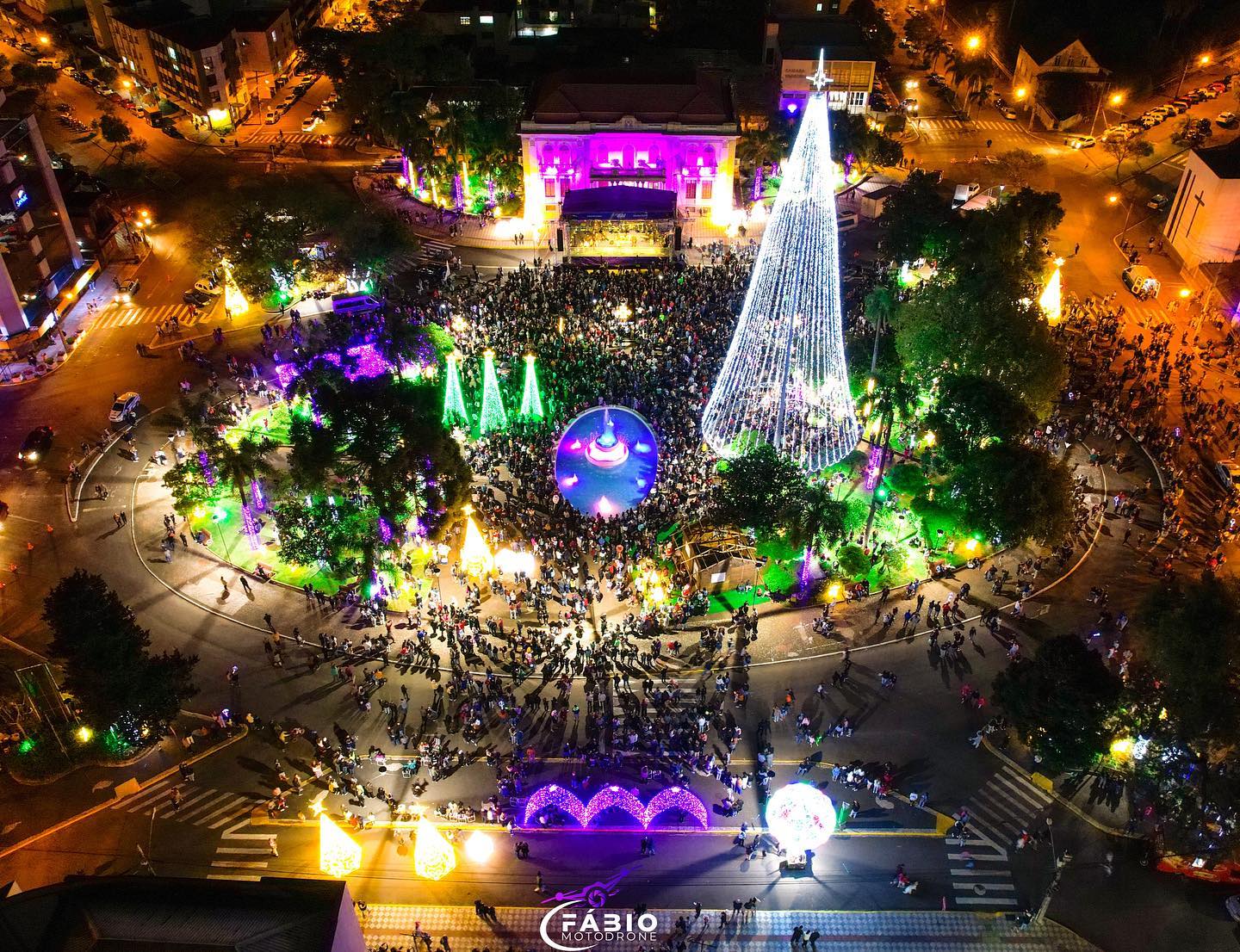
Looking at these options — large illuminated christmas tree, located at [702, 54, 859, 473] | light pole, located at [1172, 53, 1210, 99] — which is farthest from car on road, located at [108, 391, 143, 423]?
light pole, located at [1172, 53, 1210, 99]

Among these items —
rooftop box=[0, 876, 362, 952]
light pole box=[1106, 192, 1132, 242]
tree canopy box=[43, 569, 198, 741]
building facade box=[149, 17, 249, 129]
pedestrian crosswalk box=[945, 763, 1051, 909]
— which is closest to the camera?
rooftop box=[0, 876, 362, 952]

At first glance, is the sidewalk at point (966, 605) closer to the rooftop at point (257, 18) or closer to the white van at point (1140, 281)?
the white van at point (1140, 281)

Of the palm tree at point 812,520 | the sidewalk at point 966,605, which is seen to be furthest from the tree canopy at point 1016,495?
the palm tree at point 812,520

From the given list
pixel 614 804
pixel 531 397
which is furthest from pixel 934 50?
Result: pixel 614 804

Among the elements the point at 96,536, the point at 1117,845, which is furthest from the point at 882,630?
the point at 96,536

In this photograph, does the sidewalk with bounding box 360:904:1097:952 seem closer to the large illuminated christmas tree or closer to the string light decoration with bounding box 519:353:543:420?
the large illuminated christmas tree

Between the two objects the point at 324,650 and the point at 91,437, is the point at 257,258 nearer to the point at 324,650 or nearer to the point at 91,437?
the point at 91,437
